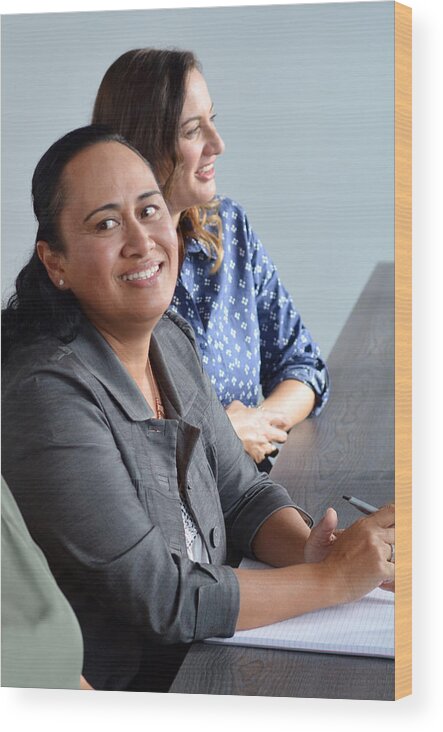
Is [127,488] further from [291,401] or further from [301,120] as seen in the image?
[301,120]

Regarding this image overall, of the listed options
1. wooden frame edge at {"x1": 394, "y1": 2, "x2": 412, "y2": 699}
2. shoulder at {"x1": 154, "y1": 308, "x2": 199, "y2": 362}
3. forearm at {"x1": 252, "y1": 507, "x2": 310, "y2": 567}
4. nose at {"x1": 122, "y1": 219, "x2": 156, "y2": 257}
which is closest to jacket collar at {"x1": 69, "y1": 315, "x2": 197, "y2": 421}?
shoulder at {"x1": 154, "y1": 308, "x2": 199, "y2": 362}

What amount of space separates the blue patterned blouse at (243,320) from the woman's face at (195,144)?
5 cm

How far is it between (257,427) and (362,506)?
202mm

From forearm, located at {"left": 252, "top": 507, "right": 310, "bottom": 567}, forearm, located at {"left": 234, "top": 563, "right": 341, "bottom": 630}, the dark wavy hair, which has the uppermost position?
the dark wavy hair

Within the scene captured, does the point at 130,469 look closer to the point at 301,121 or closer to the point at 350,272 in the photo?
the point at 350,272

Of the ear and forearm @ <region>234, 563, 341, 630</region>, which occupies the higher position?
the ear

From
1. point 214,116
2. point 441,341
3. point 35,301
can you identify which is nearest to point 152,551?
point 35,301

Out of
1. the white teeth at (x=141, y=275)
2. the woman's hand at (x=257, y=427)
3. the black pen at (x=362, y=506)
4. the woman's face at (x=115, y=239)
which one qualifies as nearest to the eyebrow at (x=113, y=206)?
the woman's face at (x=115, y=239)

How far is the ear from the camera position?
71.6 inches

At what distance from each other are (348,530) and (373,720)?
0.30 meters

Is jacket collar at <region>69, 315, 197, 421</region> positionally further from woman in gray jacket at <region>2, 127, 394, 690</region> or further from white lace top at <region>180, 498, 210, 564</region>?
white lace top at <region>180, 498, 210, 564</region>

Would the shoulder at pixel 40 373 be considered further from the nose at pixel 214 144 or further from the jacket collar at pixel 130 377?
the nose at pixel 214 144

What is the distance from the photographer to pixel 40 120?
6.09 feet

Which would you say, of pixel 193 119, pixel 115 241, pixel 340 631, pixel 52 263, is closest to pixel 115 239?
pixel 115 241
